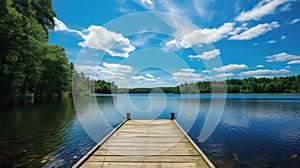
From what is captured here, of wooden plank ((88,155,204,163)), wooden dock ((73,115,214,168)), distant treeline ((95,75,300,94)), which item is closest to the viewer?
wooden dock ((73,115,214,168))

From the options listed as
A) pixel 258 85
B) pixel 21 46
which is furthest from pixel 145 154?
pixel 258 85

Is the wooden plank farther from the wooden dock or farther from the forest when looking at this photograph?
the forest

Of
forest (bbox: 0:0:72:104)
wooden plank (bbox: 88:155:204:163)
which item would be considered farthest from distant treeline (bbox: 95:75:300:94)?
wooden plank (bbox: 88:155:204:163)

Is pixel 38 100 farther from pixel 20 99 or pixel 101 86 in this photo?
pixel 101 86

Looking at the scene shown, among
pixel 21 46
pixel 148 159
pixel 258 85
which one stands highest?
pixel 21 46

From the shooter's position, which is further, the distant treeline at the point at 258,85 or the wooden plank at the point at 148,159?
the distant treeline at the point at 258,85

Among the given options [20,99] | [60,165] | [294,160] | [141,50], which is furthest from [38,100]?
[294,160]

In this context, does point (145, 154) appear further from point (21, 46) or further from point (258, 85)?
point (258, 85)

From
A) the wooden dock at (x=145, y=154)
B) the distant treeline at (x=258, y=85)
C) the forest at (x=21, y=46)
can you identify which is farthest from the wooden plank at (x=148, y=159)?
the distant treeline at (x=258, y=85)

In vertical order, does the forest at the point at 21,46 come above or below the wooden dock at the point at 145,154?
above

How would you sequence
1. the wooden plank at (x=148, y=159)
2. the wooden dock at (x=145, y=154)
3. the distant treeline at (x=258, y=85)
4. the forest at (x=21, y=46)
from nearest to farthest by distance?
the wooden dock at (x=145, y=154) → the wooden plank at (x=148, y=159) → the forest at (x=21, y=46) → the distant treeline at (x=258, y=85)

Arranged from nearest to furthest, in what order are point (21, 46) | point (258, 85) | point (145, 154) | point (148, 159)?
1. point (148, 159)
2. point (145, 154)
3. point (21, 46)
4. point (258, 85)

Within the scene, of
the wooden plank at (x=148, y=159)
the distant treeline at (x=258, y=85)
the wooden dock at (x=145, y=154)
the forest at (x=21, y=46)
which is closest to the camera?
the wooden dock at (x=145, y=154)

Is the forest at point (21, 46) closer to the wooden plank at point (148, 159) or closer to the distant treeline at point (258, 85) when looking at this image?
the wooden plank at point (148, 159)
